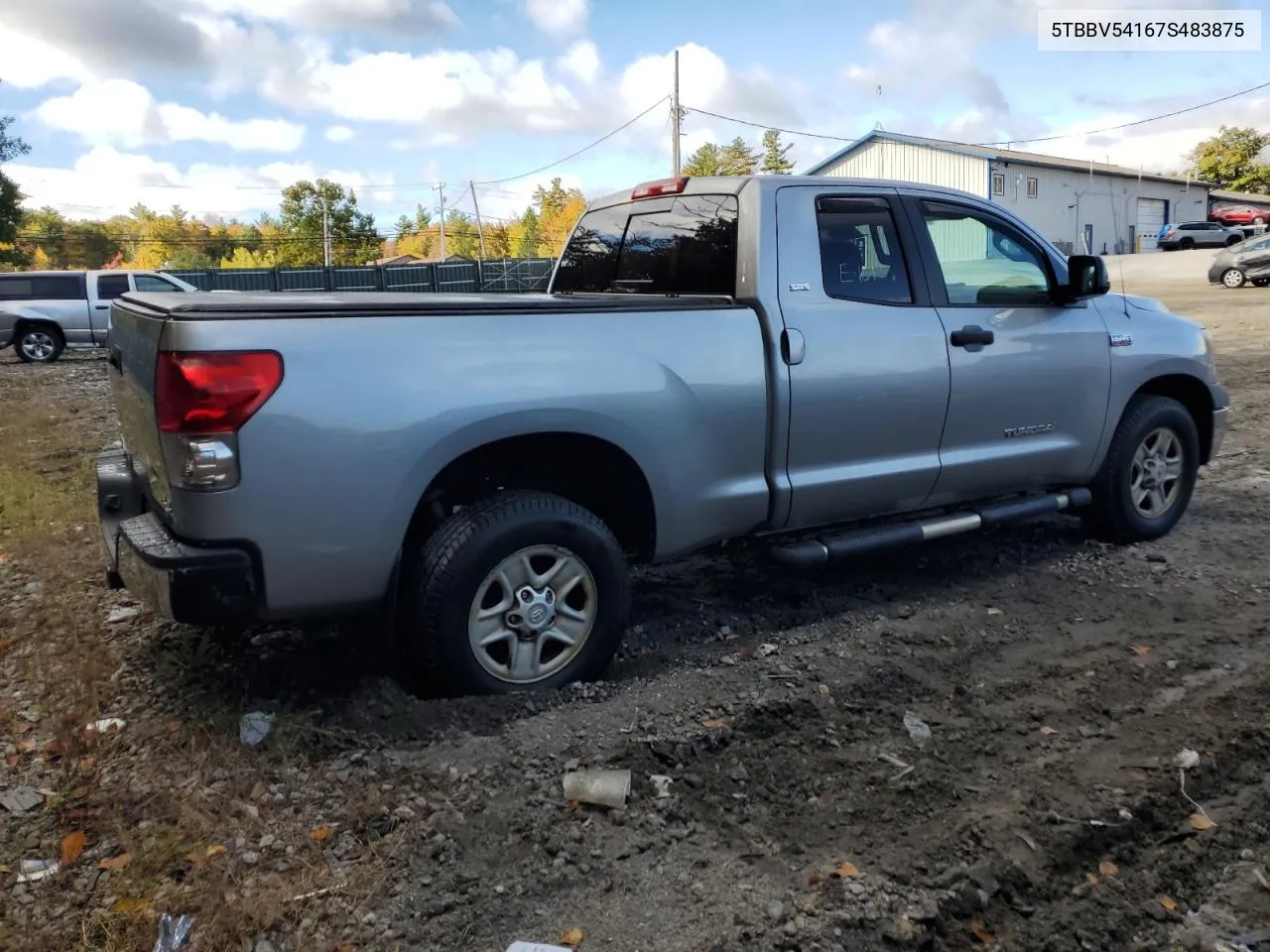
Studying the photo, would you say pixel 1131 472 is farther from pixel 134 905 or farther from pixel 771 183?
pixel 134 905

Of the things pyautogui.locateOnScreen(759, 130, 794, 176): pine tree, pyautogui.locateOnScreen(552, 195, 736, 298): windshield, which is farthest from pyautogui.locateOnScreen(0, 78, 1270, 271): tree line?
pyautogui.locateOnScreen(552, 195, 736, 298): windshield

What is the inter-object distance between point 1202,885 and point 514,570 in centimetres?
220

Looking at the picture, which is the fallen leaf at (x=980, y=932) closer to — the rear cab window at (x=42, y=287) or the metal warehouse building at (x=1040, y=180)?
the rear cab window at (x=42, y=287)

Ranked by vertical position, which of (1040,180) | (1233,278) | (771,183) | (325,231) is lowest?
(771,183)

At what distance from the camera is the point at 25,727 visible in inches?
143

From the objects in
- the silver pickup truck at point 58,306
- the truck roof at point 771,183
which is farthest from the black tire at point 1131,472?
the silver pickup truck at point 58,306

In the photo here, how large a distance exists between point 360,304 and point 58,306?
1959 centimetres

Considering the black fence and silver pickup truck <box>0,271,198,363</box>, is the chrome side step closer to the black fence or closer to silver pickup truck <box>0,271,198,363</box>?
silver pickup truck <box>0,271,198,363</box>

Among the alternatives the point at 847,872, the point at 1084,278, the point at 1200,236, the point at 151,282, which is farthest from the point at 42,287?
the point at 1200,236

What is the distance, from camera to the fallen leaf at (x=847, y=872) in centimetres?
269

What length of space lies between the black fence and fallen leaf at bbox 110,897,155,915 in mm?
28325

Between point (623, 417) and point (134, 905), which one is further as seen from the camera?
point (623, 417)

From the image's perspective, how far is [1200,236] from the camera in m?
47.2

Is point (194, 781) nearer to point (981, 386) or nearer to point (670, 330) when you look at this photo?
point (670, 330)
